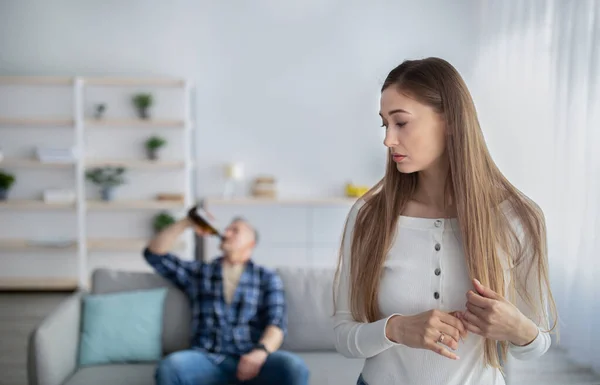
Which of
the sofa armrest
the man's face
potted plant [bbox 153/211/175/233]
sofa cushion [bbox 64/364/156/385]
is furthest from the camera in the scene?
potted plant [bbox 153/211/175/233]

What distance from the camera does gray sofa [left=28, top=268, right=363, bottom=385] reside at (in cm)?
240

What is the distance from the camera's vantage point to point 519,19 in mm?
4395

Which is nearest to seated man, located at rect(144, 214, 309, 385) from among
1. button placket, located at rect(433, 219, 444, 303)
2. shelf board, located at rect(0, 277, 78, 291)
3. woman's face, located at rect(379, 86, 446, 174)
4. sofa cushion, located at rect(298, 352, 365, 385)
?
sofa cushion, located at rect(298, 352, 365, 385)

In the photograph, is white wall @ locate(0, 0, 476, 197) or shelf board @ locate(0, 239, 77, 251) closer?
shelf board @ locate(0, 239, 77, 251)

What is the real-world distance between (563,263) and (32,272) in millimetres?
4679

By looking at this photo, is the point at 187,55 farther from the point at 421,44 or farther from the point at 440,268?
the point at 440,268

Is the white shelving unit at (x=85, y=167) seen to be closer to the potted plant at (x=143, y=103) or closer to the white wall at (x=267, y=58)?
the potted plant at (x=143, y=103)

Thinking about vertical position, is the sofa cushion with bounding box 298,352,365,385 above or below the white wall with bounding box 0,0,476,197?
below

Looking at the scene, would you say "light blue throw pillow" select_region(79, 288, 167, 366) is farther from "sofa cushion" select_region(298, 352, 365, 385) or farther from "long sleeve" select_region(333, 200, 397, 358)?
"long sleeve" select_region(333, 200, 397, 358)

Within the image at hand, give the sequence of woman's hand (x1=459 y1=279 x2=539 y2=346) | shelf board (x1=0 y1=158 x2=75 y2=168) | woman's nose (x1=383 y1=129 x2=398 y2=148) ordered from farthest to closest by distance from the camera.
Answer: shelf board (x1=0 y1=158 x2=75 y2=168)
woman's nose (x1=383 y1=129 x2=398 y2=148)
woman's hand (x1=459 y1=279 x2=539 y2=346)

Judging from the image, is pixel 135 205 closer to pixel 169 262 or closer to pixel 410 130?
pixel 169 262

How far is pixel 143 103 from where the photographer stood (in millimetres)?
5570

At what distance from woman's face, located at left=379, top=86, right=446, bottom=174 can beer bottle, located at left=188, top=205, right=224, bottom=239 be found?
5.30 feet

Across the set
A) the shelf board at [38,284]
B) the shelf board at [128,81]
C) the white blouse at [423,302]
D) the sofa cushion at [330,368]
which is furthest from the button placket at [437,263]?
the shelf board at [38,284]
